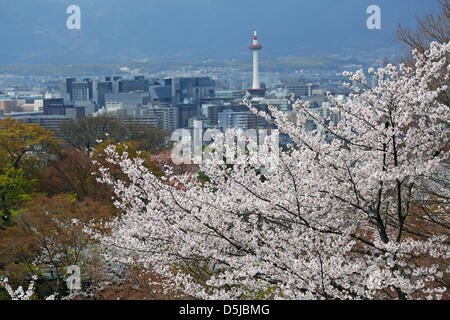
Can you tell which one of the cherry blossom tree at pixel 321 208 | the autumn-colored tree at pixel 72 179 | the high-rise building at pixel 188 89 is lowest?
the autumn-colored tree at pixel 72 179

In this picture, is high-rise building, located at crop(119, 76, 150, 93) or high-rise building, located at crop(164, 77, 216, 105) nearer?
high-rise building, located at crop(119, 76, 150, 93)

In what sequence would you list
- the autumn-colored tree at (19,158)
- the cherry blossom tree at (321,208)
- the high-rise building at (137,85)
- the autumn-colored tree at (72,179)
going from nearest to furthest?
the cherry blossom tree at (321,208), the autumn-colored tree at (19,158), the autumn-colored tree at (72,179), the high-rise building at (137,85)

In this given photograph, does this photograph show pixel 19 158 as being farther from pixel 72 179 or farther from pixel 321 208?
pixel 321 208

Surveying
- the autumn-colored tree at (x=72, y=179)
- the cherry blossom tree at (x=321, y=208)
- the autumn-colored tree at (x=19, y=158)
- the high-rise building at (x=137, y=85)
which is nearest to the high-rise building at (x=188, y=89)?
the high-rise building at (x=137, y=85)

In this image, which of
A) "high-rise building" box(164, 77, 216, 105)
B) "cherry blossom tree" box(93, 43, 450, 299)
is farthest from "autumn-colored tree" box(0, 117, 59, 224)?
"high-rise building" box(164, 77, 216, 105)

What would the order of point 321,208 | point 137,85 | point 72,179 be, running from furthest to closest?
point 137,85 < point 72,179 < point 321,208

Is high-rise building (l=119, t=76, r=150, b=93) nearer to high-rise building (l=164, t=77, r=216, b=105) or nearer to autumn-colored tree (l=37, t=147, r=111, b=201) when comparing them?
high-rise building (l=164, t=77, r=216, b=105)

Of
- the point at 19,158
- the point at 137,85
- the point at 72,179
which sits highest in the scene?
the point at 137,85

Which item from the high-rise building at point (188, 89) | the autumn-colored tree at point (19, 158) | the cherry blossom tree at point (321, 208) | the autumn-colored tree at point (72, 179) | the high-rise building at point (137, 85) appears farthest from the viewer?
the high-rise building at point (188, 89)

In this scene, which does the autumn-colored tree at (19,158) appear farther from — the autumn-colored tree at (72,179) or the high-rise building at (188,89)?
the high-rise building at (188,89)

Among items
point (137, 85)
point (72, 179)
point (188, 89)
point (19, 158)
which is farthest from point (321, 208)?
point (188, 89)

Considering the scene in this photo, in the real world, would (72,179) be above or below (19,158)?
below

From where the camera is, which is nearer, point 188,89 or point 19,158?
point 19,158
